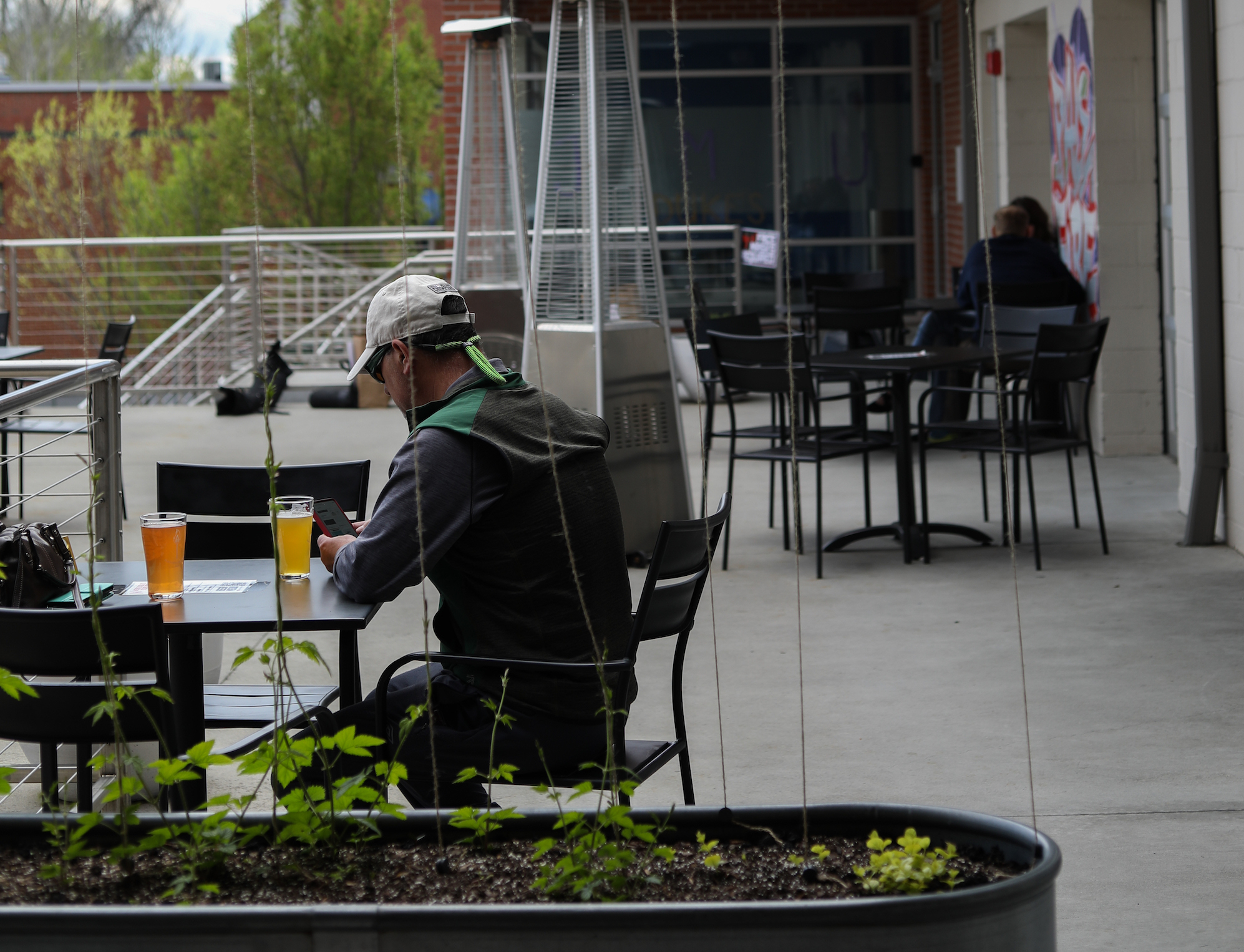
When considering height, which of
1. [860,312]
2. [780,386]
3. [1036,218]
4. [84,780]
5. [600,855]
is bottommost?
[84,780]

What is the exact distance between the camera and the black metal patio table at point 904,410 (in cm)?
544

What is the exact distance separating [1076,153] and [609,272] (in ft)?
11.6

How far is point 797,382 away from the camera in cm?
546

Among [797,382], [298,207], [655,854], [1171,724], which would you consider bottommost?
[1171,724]

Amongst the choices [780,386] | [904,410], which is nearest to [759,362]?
[780,386]

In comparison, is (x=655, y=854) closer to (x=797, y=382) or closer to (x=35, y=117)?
(x=797, y=382)

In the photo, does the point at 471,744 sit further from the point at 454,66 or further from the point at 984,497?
the point at 454,66

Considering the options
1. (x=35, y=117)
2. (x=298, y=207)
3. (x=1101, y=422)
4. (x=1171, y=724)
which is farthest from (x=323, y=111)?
(x=1171, y=724)

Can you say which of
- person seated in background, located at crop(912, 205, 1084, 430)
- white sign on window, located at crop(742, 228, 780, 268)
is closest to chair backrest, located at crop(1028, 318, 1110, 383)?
person seated in background, located at crop(912, 205, 1084, 430)

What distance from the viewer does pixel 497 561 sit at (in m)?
2.37

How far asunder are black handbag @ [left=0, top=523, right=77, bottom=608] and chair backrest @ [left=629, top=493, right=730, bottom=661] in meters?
0.96

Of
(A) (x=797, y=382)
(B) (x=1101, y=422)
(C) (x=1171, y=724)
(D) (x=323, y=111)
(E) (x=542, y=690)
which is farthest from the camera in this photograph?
(D) (x=323, y=111)

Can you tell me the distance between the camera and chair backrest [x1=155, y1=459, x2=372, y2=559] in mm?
3291

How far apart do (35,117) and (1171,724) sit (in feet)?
80.9
